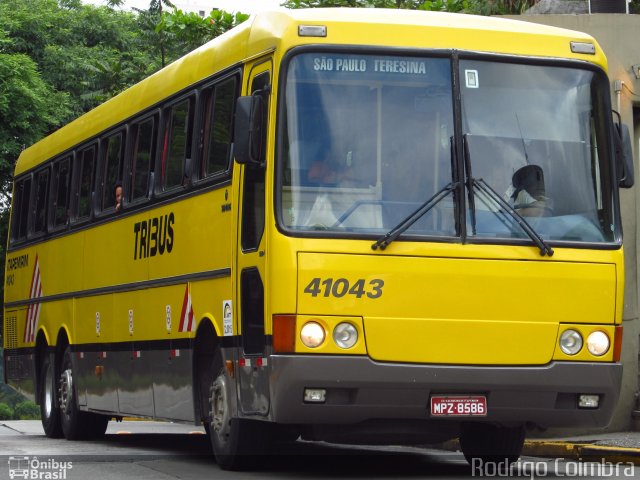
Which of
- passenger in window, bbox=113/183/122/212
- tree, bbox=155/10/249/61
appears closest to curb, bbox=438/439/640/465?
passenger in window, bbox=113/183/122/212

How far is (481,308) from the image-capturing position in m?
10.5

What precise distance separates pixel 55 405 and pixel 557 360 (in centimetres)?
909

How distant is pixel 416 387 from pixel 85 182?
25.2 feet

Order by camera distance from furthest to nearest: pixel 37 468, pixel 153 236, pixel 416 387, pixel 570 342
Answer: pixel 153 236 → pixel 37 468 → pixel 570 342 → pixel 416 387

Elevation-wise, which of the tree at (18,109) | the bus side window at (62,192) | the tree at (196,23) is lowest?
the bus side window at (62,192)

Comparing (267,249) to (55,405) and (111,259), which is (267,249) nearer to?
(111,259)

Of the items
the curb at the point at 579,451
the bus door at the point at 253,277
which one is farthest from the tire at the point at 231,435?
the curb at the point at 579,451

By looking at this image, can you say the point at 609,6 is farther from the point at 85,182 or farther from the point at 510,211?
the point at 510,211

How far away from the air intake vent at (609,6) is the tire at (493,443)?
8889 mm

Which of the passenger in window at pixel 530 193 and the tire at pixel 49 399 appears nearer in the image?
the passenger in window at pixel 530 193

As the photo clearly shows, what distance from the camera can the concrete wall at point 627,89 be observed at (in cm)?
1759

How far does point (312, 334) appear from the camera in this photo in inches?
403

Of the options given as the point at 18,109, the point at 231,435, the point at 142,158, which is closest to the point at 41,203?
the point at 142,158

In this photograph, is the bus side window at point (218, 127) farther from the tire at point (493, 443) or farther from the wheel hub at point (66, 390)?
the wheel hub at point (66, 390)
